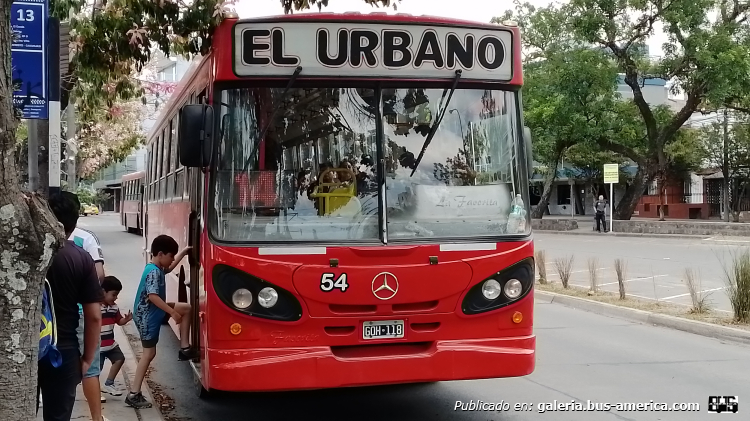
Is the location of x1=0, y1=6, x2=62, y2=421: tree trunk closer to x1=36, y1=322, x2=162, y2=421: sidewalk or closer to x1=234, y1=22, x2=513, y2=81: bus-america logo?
x1=234, y1=22, x2=513, y2=81: bus-america logo

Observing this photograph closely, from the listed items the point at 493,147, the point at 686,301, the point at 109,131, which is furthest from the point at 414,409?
the point at 109,131

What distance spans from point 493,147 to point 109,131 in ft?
91.9

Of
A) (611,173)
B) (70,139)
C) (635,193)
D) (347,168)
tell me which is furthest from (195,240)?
(635,193)

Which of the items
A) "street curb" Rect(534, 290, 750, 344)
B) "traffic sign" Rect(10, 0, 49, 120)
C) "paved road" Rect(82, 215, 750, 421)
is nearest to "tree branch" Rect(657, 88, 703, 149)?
"street curb" Rect(534, 290, 750, 344)

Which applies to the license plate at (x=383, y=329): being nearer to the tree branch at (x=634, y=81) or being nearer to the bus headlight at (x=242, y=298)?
the bus headlight at (x=242, y=298)

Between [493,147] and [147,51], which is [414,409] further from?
[147,51]

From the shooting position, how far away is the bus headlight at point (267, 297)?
539 cm

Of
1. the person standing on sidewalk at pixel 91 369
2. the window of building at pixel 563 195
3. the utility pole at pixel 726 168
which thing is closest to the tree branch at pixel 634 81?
the utility pole at pixel 726 168

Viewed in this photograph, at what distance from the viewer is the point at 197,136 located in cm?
550

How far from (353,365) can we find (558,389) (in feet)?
9.10

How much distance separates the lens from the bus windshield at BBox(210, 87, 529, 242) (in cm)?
561

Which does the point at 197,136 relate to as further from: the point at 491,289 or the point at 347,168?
the point at 491,289

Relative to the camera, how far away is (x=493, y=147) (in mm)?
6020

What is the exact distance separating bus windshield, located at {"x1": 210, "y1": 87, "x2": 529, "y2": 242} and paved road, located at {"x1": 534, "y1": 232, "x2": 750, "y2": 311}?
7866mm
